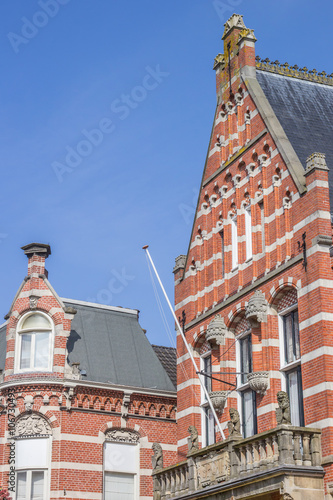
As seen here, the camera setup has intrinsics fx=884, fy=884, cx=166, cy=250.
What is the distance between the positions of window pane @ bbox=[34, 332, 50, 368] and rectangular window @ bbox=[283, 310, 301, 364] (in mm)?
9763

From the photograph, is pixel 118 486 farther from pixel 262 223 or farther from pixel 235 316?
pixel 262 223

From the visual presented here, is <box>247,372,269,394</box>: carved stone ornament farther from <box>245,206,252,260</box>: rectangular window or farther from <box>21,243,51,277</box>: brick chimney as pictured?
<box>21,243,51,277</box>: brick chimney

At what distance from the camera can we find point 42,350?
30.8 m

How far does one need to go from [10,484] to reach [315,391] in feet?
39.8

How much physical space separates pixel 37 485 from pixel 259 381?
9459 millimetres

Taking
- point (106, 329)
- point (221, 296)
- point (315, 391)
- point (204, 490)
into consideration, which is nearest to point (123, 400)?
point (106, 329)

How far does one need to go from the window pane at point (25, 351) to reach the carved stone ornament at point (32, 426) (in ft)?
6.09

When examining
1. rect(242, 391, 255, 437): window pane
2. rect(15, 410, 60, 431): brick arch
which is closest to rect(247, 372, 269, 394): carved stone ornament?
rect(242, 391, 255, 437): window pane

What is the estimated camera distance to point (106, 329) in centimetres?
3412

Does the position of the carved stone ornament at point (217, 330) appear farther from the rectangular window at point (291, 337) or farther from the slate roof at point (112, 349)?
the slate roof at point (112, 349)

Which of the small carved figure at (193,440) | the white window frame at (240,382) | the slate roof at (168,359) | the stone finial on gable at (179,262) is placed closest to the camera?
the small carved figure at (193,440)

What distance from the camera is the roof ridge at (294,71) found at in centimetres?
2977

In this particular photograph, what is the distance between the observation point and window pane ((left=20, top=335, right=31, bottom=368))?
30641mm

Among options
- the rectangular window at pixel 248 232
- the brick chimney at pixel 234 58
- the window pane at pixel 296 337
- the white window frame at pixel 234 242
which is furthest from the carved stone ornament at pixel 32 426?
the brick chimney at pixel 234 58
